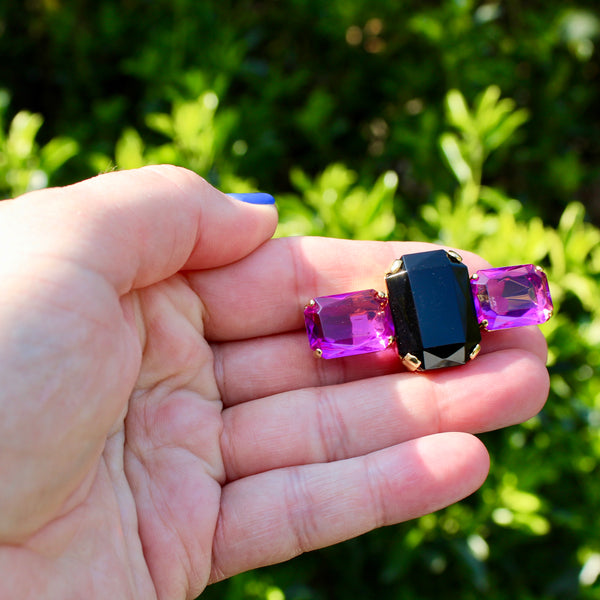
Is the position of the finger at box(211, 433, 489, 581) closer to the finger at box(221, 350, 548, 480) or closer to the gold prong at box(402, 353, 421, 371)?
the finger at box(221, 350, 548, 480)

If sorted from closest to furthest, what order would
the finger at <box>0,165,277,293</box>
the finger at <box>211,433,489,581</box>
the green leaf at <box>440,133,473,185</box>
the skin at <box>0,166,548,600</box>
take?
the skin at <box>0,166,548,600</box>
the finger at <box>0,165,277,293</box>
the finger at <box>211,433,489,581</box>
the green leaf at <box>440,133,473,185</box>

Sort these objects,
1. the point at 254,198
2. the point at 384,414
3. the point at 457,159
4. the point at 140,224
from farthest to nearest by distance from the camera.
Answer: the point at 457,159 → the point at 254,198 → the point at 384,414 → the point at 140,224

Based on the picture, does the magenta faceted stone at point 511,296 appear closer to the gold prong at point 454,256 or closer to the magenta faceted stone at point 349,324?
the gold prong at point 454,256

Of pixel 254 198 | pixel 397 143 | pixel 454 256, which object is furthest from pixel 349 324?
pixel 397 143

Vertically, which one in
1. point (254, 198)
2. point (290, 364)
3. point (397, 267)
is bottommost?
point (290, 364)

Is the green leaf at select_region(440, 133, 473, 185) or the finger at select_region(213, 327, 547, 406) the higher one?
the green leaf at select_region(440, 133, 473, 185)

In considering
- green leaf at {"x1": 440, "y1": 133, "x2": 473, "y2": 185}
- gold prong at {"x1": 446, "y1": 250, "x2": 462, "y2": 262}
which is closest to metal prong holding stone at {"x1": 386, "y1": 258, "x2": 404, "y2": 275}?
gold prong at {"x1": 446, "y1": 250, "x2": 462, "y2": 262}

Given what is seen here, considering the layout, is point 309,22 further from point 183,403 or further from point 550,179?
point 183,403

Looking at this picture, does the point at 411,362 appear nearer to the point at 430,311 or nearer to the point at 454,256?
the point at 430,311

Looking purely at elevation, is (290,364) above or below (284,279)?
below
